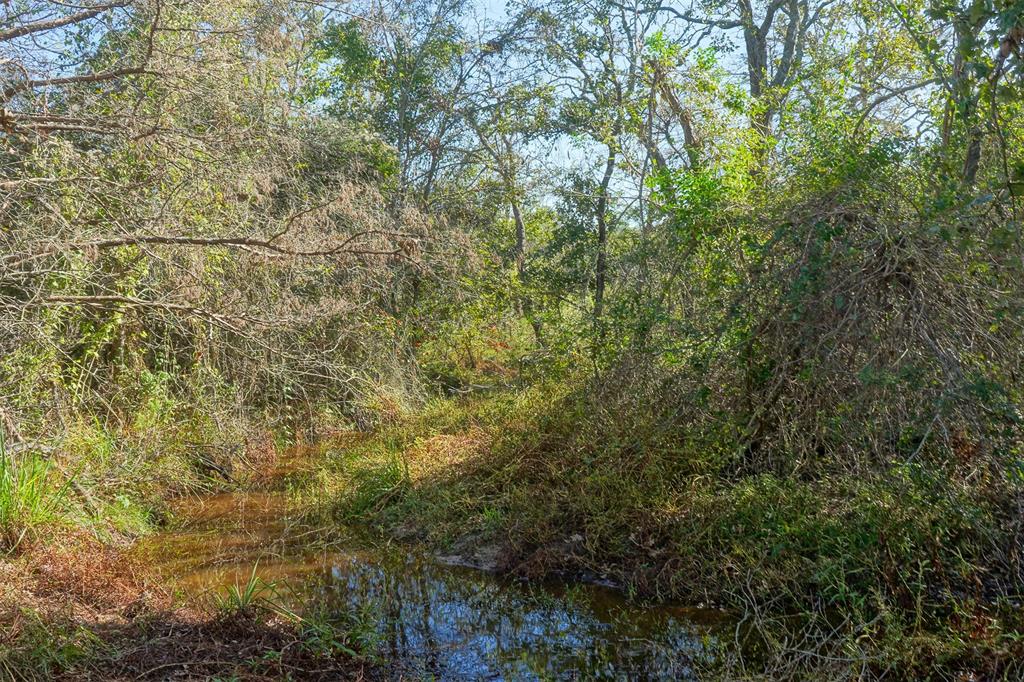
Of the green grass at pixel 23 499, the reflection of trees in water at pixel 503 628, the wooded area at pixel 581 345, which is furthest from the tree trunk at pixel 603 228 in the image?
the green grass at pixel 23 499

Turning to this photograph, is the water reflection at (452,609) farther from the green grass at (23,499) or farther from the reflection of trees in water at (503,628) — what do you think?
the green grass at (23,499)

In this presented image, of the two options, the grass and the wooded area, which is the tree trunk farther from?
the grass

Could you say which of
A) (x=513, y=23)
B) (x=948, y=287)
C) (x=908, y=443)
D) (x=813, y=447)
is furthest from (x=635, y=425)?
(x=513, y=23)

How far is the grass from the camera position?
14.2 feet

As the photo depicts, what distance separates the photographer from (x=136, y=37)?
23.8 feet

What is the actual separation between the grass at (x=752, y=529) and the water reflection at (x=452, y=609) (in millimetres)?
298

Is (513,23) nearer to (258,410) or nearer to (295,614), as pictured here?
(258,410)

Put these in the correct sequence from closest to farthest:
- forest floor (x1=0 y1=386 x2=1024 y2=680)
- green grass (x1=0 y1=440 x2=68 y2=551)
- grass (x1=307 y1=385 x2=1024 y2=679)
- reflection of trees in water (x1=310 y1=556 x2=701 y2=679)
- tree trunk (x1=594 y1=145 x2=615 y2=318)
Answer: forest floor (x1=0 y1=386 x2=1024 y2=680), grass (x1=307 y1=385 x2=1024 y2=679), reflection of trees in water (x1=310 y1=556 x2=701 y2=679), green grass (x1=0 y1=440 x2=68 y2=551), tree trunk (x1=594 y1=145 x2=615 y2=318)

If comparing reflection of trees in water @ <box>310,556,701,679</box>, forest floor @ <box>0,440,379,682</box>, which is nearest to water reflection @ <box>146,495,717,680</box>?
reflection of trees in water @ <box>310,556,701,679</box>

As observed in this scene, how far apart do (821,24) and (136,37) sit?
11400 mm

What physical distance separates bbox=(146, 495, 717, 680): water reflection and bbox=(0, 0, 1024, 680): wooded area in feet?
0.87

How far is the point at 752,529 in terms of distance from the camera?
5504mm

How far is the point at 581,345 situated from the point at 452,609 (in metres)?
3.69

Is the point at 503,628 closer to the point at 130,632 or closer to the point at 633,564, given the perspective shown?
the point at 633,564
